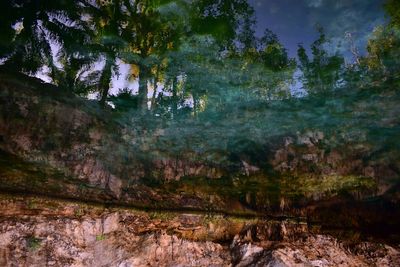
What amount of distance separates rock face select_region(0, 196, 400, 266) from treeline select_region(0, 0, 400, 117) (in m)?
3.60

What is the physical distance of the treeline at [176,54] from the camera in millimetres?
8945

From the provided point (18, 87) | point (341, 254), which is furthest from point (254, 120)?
point (18, 87)

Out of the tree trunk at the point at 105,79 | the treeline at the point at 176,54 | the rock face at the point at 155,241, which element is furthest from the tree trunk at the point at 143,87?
the rock face at the point at 155,241

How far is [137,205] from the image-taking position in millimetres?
9039

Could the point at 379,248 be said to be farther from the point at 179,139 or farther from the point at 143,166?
the point at 143,166

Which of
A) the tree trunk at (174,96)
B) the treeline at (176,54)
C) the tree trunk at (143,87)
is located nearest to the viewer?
the treeline at (176,54)

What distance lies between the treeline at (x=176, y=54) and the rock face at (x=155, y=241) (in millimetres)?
3597

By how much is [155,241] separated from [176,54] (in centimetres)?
689

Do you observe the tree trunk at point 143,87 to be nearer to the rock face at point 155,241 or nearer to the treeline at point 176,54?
the treeline at point 176,54

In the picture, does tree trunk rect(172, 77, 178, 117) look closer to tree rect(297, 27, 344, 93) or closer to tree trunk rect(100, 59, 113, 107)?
tree trunk rect(100, 59, 113, 107)

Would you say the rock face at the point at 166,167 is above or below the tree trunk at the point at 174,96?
below

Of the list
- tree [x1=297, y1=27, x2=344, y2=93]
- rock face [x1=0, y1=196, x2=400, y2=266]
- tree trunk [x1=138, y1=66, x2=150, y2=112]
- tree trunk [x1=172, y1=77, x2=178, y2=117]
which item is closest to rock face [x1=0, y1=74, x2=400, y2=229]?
rock face [x1=0, y1=196, x2=400, y2=266]

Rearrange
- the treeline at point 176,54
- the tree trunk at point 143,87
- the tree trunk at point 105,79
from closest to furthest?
the treeline at point 176,54 → the tree trunk at point 143,87 → the tree trunk at point 105,79

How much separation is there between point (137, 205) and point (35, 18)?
689 centimetres
